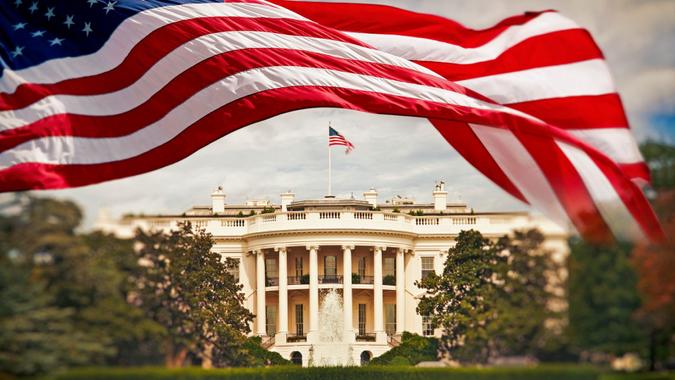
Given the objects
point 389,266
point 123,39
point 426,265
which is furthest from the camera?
point 389,266

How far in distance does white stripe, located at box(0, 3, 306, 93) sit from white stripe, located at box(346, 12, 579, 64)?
1201mm

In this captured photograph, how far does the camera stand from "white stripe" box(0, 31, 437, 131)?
13.5 meters

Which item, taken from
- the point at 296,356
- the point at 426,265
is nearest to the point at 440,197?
the point at 426,265

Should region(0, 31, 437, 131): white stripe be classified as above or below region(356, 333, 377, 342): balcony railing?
above

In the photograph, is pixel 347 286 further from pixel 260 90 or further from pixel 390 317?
pixel 260 90

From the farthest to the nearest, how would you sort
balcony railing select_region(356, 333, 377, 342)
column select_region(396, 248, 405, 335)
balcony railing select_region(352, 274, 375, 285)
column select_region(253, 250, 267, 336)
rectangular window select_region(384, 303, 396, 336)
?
balcony railing select_region(352, 274, 375, 285) → rectangular window select_region(384, 303, 396, 336) → column select_region(396, 248, 405, 335) → balcony railing select_region(356, 333, 377, 342) → column select_region(253, 250, 267, 336)

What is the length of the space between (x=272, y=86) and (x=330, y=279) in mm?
66562

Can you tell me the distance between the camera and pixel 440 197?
70.4 meters

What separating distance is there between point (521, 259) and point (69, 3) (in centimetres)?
645

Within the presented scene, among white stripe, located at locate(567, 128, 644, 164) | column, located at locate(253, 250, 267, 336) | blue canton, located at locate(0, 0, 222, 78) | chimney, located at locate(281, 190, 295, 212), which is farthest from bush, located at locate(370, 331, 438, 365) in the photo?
blue canton, located at locate(0, 0, 222, 78)

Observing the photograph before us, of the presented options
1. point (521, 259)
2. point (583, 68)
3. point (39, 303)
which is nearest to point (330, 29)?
point (583, 68)

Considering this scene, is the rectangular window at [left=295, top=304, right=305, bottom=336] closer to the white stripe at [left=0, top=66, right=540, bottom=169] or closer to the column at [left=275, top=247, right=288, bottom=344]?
the column at [left=275, top=247, right=288, bottom=344]

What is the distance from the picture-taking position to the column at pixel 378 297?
71.2 meters

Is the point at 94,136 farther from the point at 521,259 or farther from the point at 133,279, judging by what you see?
the point at 521,259
